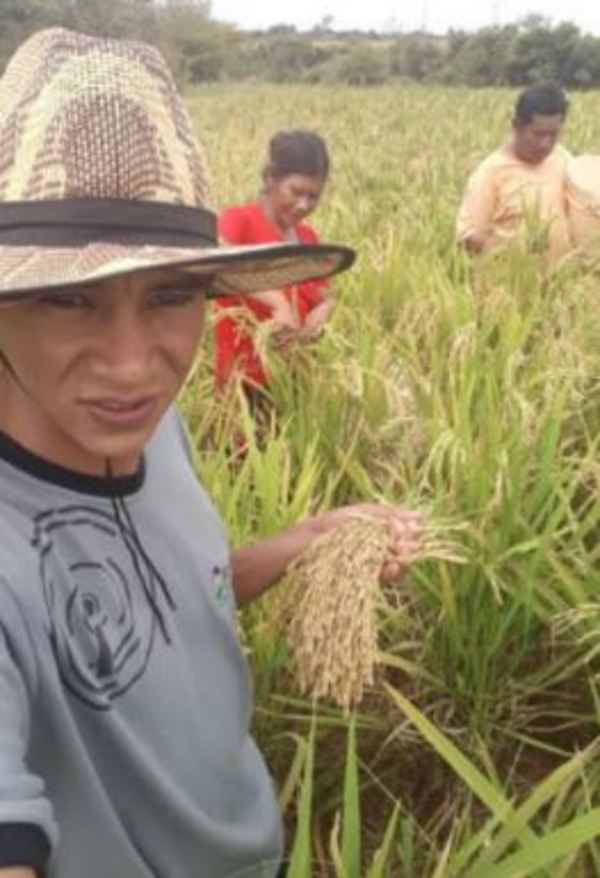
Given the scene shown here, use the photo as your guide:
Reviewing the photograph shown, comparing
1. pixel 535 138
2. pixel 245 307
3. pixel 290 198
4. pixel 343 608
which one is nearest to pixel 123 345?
pixel 343 608

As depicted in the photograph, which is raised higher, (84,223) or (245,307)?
(84,223)

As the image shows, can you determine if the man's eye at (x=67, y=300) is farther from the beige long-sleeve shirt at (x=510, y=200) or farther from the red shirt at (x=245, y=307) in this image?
the beige long-sleeve shirt at (x=510, y=200)

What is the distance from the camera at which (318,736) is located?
1651 mm

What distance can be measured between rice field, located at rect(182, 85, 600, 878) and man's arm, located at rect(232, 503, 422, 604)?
0.28 feet

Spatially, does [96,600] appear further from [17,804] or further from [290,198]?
[290,198]

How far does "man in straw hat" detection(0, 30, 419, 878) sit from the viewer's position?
83 centimetres

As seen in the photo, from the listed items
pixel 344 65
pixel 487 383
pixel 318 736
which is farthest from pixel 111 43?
pixel 344 65

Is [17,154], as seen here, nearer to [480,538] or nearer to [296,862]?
[296,862]

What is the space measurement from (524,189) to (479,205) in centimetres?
16

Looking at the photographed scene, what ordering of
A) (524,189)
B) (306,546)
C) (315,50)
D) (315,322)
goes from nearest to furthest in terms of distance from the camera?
1. (306,546)
2. (315,322)
3. (524,189)
4. (315,50)

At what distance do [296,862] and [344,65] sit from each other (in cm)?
3882

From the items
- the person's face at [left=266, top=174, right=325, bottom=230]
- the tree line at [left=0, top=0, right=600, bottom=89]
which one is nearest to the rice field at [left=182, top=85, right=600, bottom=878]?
the person's face at [left=266, top=174, right=325, bottom=230]

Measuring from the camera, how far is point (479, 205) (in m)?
3.99

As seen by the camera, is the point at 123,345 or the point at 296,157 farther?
the point at 296,157
